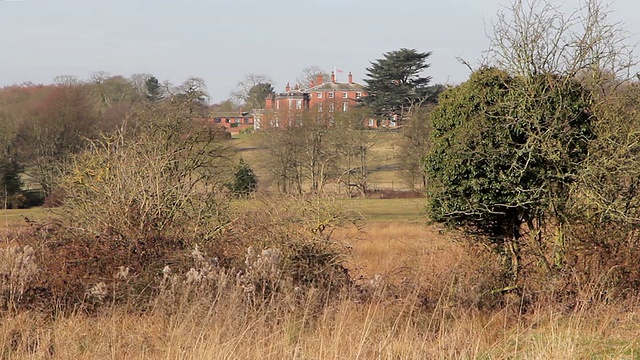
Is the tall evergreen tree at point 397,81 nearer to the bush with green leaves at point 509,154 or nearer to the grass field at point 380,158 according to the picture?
the grass field at point 380,158

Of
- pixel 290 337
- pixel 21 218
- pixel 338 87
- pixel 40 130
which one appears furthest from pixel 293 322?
pixel 338 87

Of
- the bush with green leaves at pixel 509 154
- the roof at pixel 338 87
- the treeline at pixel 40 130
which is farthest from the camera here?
the roof at pixel 338 87

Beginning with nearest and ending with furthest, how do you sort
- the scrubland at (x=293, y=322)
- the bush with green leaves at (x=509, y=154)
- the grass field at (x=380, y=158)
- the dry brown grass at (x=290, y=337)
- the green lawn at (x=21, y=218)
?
the dry brown grass at (x=290, y=337) → the scrubland at (x=293, y=322) → the bush with green leaves at (x=509, y=154) → the green lawn at (x=21, y=218) → the grass field at (x=380, y=158)

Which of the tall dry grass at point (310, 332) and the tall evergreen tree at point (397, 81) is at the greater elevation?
the tall evergreen tree at point (397, 81)

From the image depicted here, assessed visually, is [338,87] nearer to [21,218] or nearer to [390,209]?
[390,209]

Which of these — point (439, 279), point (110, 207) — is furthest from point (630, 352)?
point (110, 207)

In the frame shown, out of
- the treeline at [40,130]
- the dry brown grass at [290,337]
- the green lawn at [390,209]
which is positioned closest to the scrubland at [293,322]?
the dry brown grass at [290,337]

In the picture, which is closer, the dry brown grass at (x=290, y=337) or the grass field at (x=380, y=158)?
the dry brown grass at (x=290, y=337)

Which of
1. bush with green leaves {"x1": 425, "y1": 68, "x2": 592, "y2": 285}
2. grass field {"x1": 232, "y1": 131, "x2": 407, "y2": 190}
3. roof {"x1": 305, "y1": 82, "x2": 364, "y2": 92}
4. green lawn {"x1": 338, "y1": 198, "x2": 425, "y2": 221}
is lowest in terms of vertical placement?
green lawn {"x1": 338, "y1": 198, "x2": 425, "y2": 221}

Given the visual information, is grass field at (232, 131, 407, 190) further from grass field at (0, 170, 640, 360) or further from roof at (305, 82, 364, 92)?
roof at (305, 82, 364, 92)

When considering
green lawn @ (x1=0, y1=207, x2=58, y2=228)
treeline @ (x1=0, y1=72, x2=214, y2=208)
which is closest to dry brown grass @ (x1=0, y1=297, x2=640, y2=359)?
green lawn @ (x1=0, y1=207, x2=58, y2=228)

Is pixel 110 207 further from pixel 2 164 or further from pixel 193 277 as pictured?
pixel 2 164

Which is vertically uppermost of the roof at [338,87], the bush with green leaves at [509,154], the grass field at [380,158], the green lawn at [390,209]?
the roof at [338,87]

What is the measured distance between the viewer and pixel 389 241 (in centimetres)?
2256
